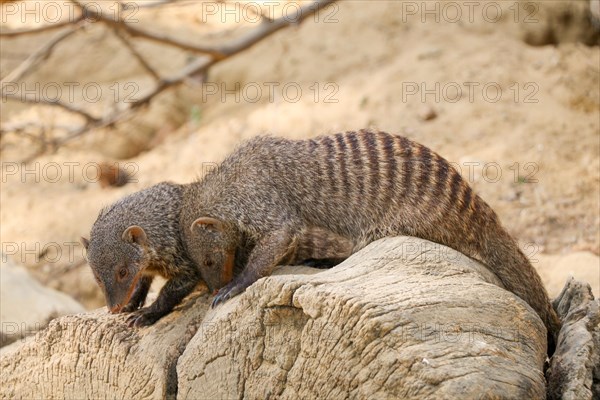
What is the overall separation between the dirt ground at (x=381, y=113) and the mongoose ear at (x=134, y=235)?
160 cm

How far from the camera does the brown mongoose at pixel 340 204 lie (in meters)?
2.37

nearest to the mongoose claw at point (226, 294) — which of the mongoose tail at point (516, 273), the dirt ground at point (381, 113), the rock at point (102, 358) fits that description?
the rock at point (102, 358)

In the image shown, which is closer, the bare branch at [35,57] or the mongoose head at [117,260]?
the mongoose head at [117,260]

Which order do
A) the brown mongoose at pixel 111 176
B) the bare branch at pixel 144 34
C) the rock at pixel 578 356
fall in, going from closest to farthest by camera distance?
the rock at pixel 578 356 < the bare branch at pixel 144 34 < the brown mongoose at pixel 111 176

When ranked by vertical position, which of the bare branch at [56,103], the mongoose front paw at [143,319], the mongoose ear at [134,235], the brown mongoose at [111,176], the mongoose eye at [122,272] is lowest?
the brown mongoose at [111,176]

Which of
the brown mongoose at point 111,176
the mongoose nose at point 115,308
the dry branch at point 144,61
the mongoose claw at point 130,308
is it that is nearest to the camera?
the mongoose nose at point 115,308

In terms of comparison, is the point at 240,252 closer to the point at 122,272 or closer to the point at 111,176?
the point at 122,272

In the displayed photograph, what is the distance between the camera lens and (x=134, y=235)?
250 centimetres

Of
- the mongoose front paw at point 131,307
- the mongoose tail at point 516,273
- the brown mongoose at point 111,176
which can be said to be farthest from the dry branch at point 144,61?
the mongoose tail at point 516,273

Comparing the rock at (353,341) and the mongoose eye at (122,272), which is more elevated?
the rock at (353,341)

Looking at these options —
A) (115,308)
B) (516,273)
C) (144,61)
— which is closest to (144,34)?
(144,61)

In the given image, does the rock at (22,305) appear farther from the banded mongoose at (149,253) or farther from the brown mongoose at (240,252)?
the brown mongoose at (240,252)

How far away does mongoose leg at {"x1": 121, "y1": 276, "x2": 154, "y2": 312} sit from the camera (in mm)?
2631

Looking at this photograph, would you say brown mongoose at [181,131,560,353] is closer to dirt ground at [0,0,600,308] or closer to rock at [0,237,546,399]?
rock at [0,237,546,399]
